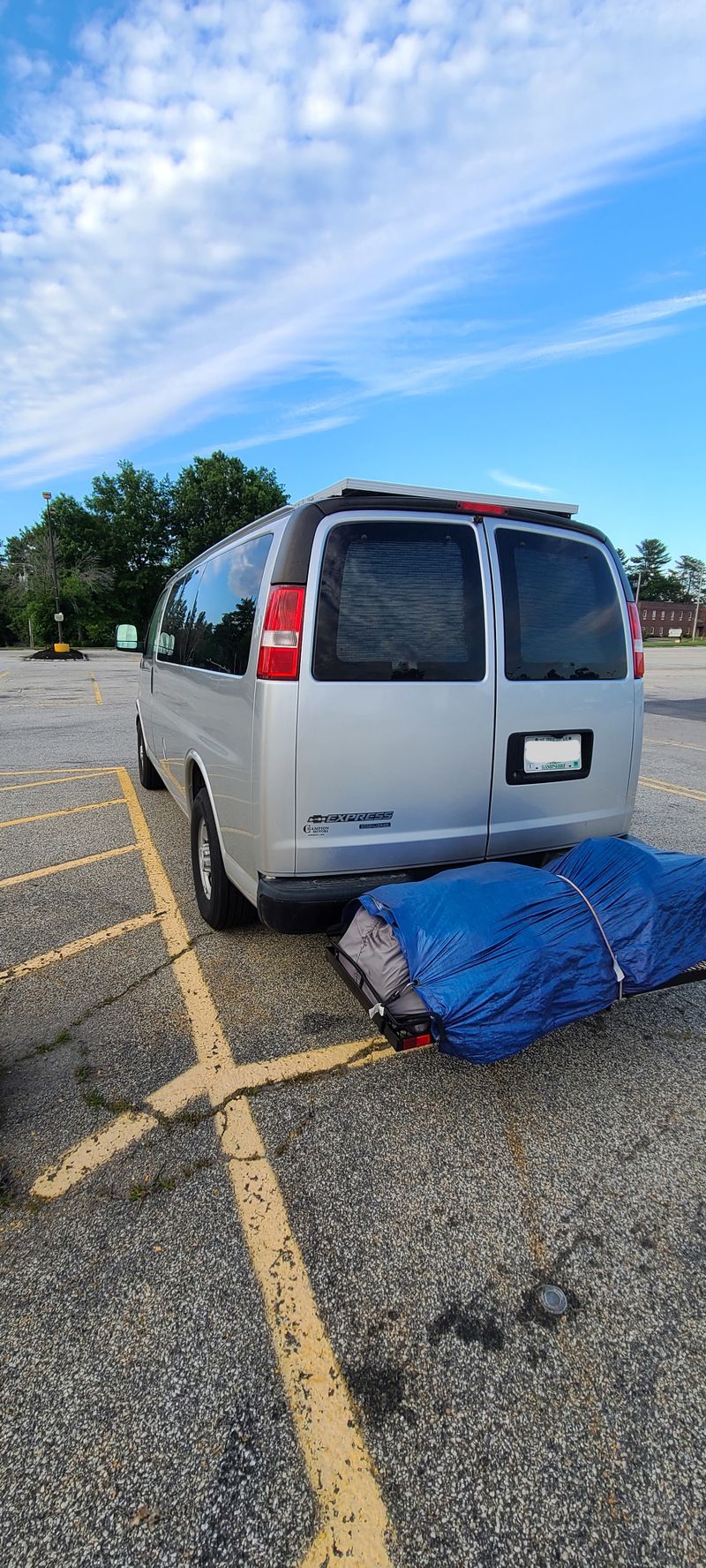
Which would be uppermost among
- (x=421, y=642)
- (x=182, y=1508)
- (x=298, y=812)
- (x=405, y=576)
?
(x=405, y=576)

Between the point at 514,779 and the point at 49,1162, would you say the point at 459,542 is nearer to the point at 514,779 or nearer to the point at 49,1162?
the point at 514,779

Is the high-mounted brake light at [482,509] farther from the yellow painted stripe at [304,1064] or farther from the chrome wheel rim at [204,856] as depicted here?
the yellow painted stripe at [304,1064]

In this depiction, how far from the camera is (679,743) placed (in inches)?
436

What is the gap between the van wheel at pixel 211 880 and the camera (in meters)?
3.54

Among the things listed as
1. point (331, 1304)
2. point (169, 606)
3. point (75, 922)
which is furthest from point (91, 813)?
point (331, 1304)

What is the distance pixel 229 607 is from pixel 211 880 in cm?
134

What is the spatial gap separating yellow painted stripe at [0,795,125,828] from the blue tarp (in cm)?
440

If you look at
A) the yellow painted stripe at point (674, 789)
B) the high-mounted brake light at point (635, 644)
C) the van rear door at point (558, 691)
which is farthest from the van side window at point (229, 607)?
the yellow painted stripe at point (674, 789)

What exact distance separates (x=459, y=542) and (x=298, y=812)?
4.02 feet

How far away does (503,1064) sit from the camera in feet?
9.02

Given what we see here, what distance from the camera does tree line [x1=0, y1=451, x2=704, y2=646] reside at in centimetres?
5416

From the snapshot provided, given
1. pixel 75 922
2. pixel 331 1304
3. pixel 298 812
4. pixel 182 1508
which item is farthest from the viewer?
pixel 75 922

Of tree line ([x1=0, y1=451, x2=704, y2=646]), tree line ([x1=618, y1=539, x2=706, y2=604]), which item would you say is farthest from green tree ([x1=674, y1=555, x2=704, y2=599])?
tree line ([x1=0, y1=451, x2=704, y2=646])

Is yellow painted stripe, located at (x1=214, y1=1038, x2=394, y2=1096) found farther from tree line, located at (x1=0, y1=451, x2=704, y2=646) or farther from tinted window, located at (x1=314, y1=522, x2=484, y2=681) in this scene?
tree line, located at (x1=0, y1=451, x2=704, y2=646)
